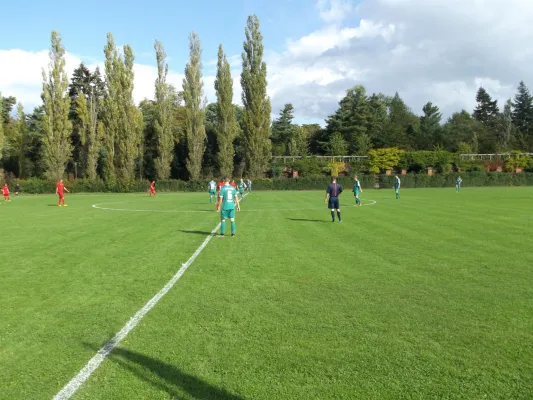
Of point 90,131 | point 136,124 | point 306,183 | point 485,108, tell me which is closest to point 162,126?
point 136,124

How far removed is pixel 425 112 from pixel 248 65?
44937 mm

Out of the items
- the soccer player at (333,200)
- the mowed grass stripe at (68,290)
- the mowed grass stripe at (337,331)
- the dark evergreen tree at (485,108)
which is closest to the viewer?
the mowed grass stripe at (337,331)

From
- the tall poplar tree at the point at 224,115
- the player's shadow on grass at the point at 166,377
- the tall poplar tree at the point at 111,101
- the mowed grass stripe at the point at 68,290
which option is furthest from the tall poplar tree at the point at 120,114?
the player's shadow on grass at the point at 166,377

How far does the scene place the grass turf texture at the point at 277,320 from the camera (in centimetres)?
411

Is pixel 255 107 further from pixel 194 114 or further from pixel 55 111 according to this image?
pixel 55 111

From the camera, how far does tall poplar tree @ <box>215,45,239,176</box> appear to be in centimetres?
6397

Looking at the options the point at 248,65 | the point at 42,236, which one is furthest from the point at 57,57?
the point at 42,236

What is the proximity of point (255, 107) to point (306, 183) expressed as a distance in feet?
43.7

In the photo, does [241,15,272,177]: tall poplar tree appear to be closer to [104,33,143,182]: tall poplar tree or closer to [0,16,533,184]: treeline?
[0,16,533,184]: treeline

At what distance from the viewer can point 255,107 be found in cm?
6406

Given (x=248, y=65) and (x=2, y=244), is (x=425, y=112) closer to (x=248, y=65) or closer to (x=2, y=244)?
(x=248, y=65)

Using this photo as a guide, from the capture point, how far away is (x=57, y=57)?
58.4 m

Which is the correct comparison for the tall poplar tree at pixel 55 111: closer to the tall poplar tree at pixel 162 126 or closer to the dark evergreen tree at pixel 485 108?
the tall poplar tree at pixel 162 126

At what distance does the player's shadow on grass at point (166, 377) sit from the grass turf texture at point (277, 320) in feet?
0.06
